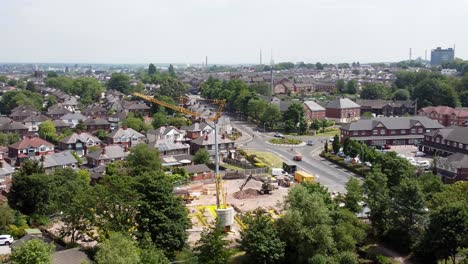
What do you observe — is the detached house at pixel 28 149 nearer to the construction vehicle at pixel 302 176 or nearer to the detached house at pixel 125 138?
the detached house at pixel 125 138

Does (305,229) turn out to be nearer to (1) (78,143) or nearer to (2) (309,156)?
(2) (309,156)

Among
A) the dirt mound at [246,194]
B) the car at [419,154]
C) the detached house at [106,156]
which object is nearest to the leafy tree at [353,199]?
the dirt mound at [246,194]

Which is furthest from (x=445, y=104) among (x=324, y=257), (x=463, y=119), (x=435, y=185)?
(x=324, y=257)

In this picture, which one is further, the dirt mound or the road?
the road

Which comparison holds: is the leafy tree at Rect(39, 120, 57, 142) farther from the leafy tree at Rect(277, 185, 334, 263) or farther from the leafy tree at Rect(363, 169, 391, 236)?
the leafy tree at Rect(363, 169, 391, 236)

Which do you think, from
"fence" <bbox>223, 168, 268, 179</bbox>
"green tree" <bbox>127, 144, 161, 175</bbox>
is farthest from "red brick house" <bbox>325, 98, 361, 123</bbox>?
"green tree" <bbox>127, 144, 161, 175</bbox>

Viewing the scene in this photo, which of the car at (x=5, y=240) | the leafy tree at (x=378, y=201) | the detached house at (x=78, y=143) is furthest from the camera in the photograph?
the detached house at (x=78, y=143)
